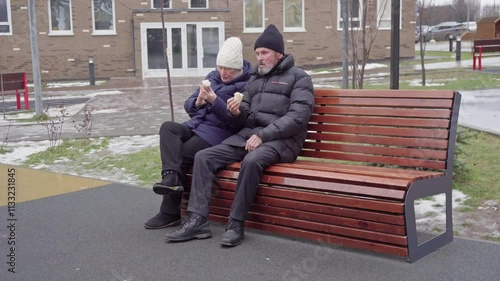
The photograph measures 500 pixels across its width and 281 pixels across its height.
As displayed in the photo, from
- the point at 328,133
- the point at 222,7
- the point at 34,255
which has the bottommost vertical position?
the point at 34,255

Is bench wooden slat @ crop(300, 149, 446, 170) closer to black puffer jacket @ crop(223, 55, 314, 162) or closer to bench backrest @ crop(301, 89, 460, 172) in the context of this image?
bench backrest @ crop(301, 89, 460, 172)

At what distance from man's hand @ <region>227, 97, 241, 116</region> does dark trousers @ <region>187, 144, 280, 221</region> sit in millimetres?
276

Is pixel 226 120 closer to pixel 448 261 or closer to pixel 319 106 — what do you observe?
pixel 319 106

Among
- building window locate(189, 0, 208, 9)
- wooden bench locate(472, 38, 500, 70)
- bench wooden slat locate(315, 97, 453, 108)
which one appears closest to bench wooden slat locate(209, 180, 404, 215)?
bench wooden slat locate(315, 97, 453, 108)

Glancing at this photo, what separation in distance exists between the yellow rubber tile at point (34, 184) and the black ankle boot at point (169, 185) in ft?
6.87

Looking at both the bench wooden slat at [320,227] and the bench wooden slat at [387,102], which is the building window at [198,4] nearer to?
the bench wooden slat at [387,102]

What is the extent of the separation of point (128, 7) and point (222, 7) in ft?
14.3

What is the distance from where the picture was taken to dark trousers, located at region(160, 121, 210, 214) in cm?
496

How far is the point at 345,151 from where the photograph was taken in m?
5.10

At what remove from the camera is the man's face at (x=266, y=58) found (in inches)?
198

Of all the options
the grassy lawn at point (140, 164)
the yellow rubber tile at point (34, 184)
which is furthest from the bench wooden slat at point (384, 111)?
the yellow rubber tile at point (34, 184)

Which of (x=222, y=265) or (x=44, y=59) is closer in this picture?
(x=222, y=265)

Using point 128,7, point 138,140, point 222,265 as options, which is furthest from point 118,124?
point 128,7

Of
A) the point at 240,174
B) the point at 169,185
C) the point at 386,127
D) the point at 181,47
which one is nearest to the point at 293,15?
the point at 181,47
